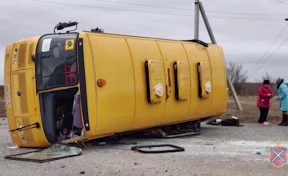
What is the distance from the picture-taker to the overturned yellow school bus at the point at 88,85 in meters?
8.19

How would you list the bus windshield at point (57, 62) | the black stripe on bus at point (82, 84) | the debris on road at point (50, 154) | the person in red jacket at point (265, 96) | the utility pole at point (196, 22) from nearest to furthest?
the debris on road at point (50, 154), the black stripe on bus at point (82, 84), the bus windshield at point (57, 62), the person in red jacket at point (265, 96), the utility pole at point (196, 22)

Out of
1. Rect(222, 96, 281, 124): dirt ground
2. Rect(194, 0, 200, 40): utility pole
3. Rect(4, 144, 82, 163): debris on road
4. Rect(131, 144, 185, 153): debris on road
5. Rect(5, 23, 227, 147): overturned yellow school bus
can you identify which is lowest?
Rect(222, 96, 281, 124): dirt ground

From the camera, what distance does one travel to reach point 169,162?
7.24 m

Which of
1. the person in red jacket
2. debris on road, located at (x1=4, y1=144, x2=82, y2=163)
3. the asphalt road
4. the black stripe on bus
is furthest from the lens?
the person in red jacket

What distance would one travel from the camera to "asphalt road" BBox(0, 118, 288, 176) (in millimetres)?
6605

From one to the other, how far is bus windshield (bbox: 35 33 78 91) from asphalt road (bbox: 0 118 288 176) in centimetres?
142

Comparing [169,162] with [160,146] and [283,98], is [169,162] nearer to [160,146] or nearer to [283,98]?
[160,146]

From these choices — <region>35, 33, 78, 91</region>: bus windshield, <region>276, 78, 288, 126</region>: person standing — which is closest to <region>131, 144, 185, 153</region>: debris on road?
<region>35, 33, 78, 91</region>: bus windshield

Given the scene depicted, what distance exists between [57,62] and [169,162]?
2.93 meters

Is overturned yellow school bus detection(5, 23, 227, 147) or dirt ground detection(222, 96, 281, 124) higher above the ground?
overturned yellow school bus detection(5, 23, 227, 147)

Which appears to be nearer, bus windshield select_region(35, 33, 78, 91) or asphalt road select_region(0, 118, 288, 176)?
asphalt road select_region(0, 118, 288, 176)

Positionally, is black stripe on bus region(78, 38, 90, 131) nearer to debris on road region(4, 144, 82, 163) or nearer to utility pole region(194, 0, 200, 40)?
debris on road region(4, 144, 82, 163)

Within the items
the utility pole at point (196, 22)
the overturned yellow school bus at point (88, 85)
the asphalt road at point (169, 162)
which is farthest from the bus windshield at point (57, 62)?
the utility pole at point (196, 22)

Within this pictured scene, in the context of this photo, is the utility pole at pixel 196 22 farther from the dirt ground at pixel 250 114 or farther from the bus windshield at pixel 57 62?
the bus windshield at pixel 57 62
